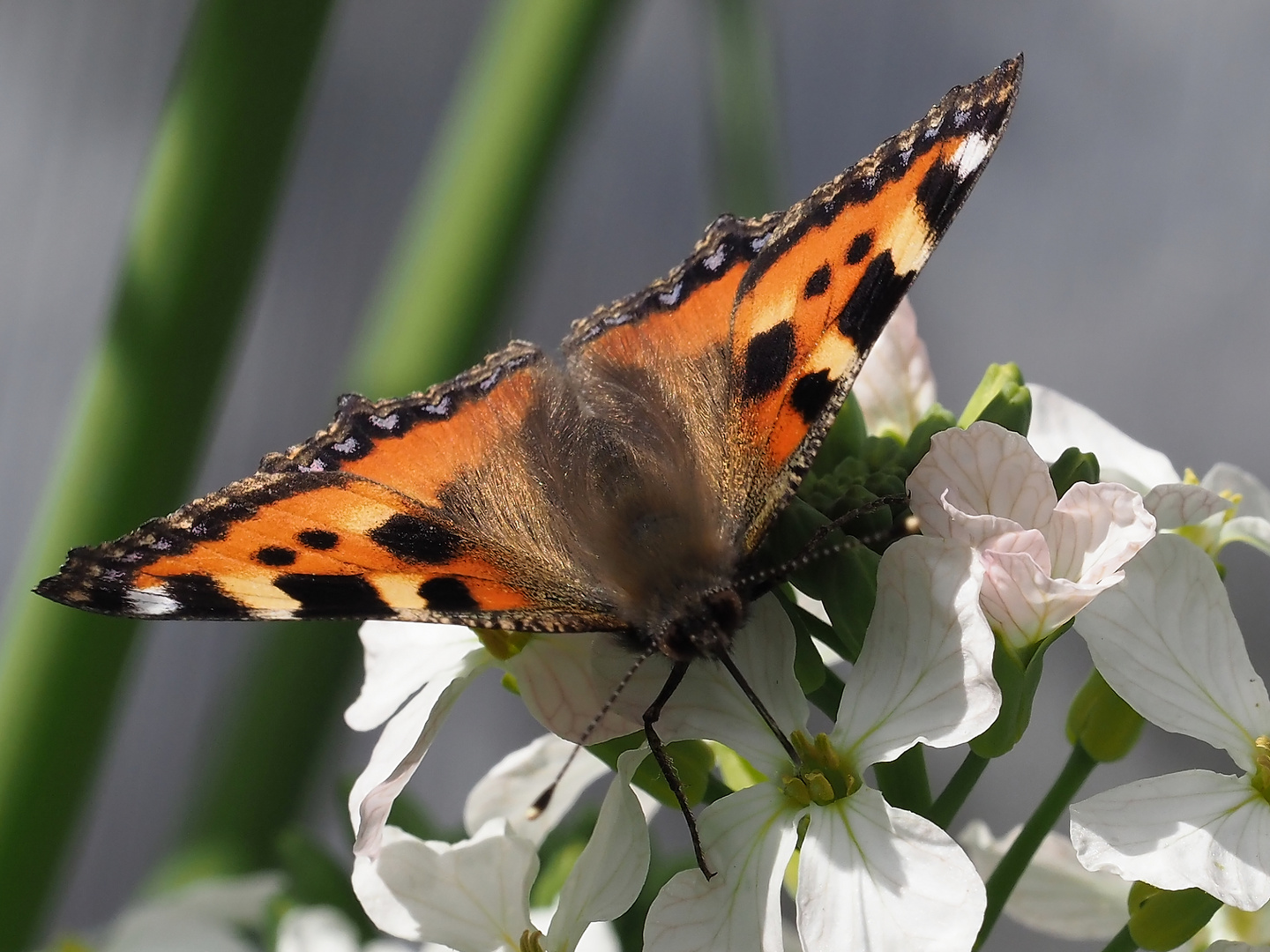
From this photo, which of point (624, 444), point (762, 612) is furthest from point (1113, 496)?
point (624, 444)

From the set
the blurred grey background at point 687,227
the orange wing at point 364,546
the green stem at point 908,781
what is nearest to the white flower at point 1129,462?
the green stem at point 908,781

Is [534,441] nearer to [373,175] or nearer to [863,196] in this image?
[863,196]

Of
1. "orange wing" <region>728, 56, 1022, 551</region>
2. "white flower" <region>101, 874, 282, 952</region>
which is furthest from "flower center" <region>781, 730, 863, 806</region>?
"white flower" <region>101, 874, 282, 952</region>

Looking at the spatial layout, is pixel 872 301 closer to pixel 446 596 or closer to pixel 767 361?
pixel 767 361

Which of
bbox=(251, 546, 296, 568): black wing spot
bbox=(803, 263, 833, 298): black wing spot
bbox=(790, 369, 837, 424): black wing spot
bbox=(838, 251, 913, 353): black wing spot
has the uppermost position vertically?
bbox=(803, 263, 833, 298): black wing spot

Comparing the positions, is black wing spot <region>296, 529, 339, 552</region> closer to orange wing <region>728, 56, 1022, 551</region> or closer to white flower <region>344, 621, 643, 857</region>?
white flower <region>344, 621, 643, 857</region>

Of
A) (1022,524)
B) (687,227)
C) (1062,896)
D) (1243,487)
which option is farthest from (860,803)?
(687,227)

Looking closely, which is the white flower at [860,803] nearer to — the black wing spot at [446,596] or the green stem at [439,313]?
the black wing spot at [446,596]
